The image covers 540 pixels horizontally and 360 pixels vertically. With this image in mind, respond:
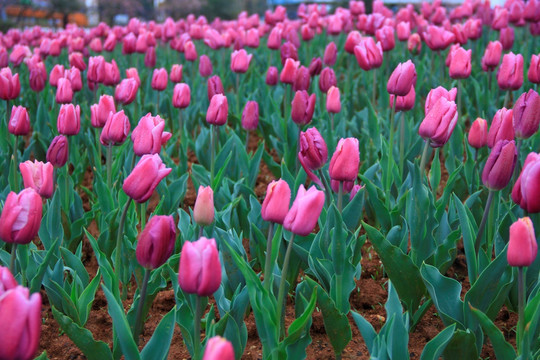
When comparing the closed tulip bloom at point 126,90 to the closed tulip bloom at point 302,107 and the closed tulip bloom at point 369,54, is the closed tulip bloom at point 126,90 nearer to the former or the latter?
the closed tulip bloom at point 302,107

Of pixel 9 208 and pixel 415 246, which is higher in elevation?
pixel 9 208

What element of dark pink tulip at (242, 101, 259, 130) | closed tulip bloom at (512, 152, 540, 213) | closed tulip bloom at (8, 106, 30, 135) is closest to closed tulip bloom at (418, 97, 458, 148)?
closed tulip bloom at (512, 152, 540, 213)

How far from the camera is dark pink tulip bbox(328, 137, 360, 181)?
5.40ft

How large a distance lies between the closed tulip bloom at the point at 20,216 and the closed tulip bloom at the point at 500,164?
1137 mm

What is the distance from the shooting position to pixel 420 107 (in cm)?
376

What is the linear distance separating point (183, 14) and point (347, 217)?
18039 millimetres

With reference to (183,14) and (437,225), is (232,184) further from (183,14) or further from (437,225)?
(183,14)

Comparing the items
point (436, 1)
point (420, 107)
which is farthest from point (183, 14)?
point (420, 107)

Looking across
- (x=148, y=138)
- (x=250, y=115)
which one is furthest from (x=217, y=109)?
(x=148, y=138)

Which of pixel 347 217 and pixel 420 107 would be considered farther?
pixel 420 107

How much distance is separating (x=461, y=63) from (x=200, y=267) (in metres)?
1.92

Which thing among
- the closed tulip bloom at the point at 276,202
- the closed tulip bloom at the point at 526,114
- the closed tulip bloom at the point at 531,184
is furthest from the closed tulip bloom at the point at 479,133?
the closed tulip bloom at the point at 276,202

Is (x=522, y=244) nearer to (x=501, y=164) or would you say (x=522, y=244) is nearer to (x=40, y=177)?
(x=501, y=164)

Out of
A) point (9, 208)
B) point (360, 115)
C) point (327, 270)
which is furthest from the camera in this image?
point (360, 115)
